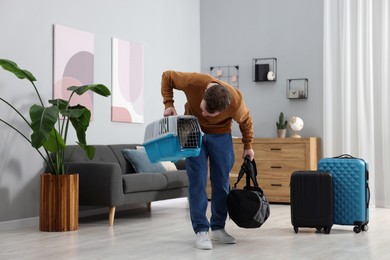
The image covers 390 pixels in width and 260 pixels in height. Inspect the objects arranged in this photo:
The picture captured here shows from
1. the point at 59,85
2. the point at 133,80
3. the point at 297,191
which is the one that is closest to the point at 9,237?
the point at 59,85

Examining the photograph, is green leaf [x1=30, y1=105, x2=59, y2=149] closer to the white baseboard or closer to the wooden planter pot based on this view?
the wooden planter pot

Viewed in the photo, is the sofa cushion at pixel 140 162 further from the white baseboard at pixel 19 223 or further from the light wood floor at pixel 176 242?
the white baseboard at pixel 19 223

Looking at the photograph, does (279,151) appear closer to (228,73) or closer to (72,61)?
(228,73)

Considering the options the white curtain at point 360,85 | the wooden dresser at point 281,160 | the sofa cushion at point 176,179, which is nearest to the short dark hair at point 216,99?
the sofa cushion at point 176,179

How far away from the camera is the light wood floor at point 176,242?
385cm

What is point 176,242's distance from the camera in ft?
14.3

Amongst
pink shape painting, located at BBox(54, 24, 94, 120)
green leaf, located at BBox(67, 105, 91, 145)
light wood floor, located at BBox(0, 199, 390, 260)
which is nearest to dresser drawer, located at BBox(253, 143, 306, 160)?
light wood floor, located at BBox(0, 199, 390, 260)

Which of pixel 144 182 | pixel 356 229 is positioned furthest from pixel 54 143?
pixel 356 229

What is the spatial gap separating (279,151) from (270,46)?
4.71 feet

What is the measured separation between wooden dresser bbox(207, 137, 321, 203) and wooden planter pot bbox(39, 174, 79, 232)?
2.81 meters

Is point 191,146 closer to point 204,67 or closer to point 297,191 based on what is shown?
point 297,191

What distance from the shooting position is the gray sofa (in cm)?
528

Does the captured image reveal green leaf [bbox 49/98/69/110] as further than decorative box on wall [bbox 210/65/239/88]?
No

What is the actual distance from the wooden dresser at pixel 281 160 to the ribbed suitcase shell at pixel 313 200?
2375mm
